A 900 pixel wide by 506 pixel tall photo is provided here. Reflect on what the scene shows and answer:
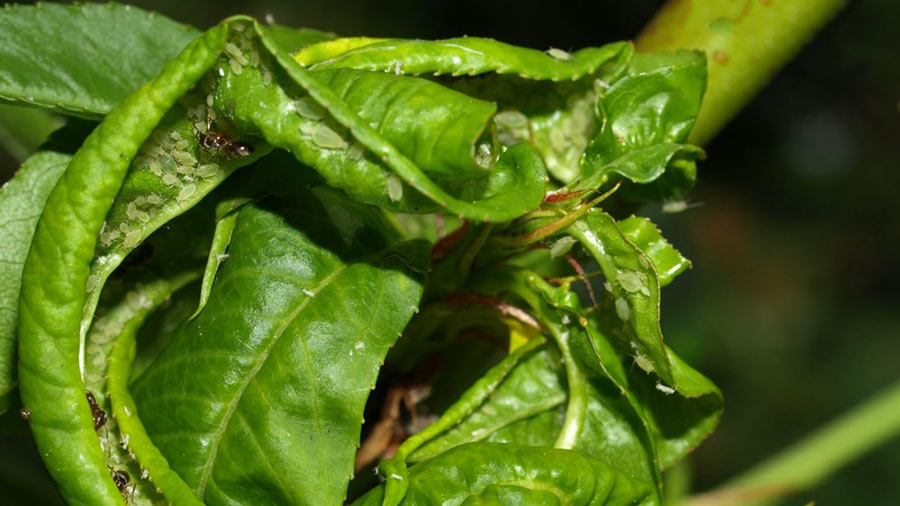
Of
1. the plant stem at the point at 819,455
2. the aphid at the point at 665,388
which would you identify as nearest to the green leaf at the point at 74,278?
the aphid at the point at 665,388

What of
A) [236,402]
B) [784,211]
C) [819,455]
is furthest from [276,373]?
[784,211]

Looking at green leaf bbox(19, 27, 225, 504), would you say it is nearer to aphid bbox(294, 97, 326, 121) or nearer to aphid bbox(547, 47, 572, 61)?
aphid bbox(294, 97, 326, 121)

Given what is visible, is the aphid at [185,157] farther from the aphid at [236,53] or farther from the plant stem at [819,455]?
the plant stem at [819,455]

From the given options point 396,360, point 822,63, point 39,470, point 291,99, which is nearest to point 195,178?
point 291,99

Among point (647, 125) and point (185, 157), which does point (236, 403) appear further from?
point (647, 125)

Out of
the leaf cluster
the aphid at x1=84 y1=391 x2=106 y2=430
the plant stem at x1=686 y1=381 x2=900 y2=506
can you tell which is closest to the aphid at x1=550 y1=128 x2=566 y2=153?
the leaf cluster

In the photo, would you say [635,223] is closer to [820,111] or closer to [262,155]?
[262,155]

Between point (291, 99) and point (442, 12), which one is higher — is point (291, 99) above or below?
above
